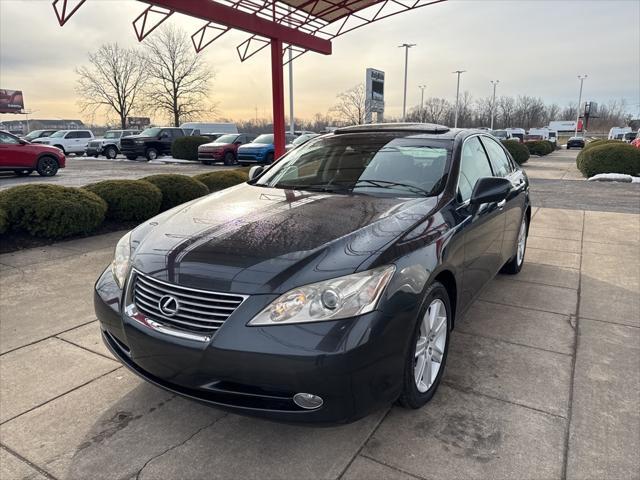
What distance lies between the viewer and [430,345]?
8.87 ft

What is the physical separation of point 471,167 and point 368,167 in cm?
83

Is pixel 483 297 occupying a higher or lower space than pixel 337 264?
lower

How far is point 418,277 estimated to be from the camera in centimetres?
242

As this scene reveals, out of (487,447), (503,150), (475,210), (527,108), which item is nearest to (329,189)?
(475,210)

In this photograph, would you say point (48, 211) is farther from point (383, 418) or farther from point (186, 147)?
point (186, 147)

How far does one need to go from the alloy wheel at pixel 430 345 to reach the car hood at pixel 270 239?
0.52 m

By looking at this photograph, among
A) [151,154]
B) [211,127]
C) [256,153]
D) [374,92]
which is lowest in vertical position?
[151,154]

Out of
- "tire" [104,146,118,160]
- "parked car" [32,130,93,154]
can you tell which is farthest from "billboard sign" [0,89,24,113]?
"tire" [104,146,118,160]

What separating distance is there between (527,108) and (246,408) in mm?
99829

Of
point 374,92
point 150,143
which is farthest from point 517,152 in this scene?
point 150,143

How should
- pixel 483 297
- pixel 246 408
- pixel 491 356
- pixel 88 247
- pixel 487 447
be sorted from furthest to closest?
pixel 88 247
pixel 483 297
pixel 491 356
pixel 487 447
pixel 246 408

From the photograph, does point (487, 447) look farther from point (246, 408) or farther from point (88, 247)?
point (88, 247)

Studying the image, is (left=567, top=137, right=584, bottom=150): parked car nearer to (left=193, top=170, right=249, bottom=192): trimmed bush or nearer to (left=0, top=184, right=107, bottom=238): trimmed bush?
(left=193, top=170, right=249, bottom=192): trimmed bush

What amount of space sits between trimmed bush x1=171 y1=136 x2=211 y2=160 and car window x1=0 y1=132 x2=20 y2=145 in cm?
1011
